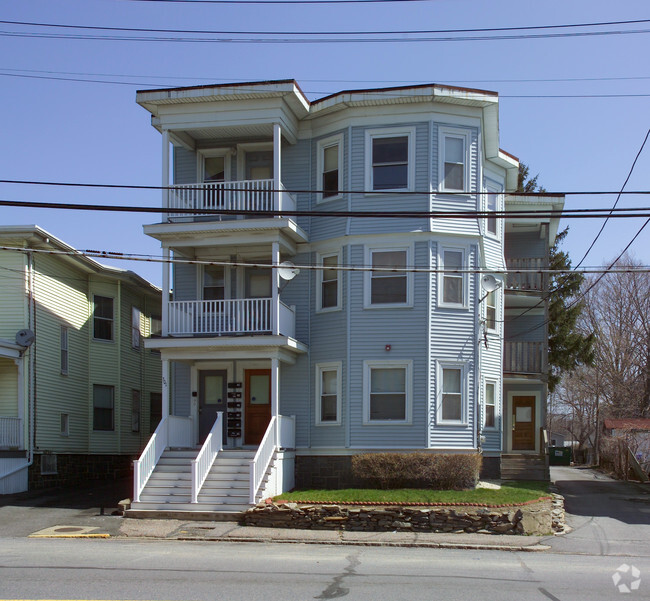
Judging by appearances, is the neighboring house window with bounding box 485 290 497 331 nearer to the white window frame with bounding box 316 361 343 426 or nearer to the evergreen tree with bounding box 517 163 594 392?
the white window frame with bounding box 316 361 343 426

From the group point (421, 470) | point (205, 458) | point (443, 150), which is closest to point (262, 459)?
point (205, 458)

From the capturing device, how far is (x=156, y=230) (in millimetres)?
21219

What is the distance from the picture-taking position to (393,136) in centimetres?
2141

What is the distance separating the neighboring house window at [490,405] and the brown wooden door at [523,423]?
4477 millimetres

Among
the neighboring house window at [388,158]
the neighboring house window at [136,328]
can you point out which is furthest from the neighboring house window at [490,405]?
the neighboring house window at [136,328]

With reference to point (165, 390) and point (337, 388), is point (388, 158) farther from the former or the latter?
point (165, 390)

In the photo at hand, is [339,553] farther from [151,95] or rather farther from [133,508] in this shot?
[151,95]

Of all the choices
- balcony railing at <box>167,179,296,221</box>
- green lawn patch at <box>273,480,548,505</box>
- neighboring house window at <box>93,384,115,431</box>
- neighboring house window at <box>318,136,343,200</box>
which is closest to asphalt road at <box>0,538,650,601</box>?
green lawn patch at <box>273,480,548,505</box>

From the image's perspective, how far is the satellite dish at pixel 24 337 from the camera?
76.5 ft

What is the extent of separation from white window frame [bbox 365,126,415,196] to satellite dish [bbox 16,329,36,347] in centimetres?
1079

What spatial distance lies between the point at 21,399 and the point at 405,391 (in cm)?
1136

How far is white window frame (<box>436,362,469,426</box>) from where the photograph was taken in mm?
20719

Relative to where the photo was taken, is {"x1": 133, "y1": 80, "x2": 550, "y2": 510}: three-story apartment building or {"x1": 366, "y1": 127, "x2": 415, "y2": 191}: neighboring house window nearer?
{"x1": 133, "y1": 80, "x2": 550, "y2": 510}: three-story apartment building

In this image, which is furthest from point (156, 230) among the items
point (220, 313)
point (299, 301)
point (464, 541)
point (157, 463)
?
point (464, 541)
